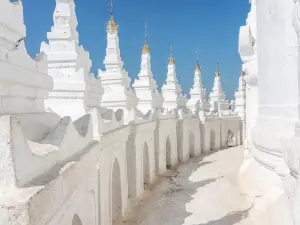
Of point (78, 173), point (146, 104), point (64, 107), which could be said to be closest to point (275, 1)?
point (78, 173)

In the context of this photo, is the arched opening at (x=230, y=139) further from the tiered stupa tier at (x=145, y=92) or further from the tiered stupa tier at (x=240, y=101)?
the tiered stupa tier at (x=145, y=92)

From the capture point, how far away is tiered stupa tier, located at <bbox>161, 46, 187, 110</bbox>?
2423 centimetres

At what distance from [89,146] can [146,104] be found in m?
12.7

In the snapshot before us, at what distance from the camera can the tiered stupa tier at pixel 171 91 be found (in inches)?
954

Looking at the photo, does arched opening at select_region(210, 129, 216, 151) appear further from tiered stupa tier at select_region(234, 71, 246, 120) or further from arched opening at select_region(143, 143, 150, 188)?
arched opening at select_region(143, 143, 150, 188)

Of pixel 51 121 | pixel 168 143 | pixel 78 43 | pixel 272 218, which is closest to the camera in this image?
pixel 272 218

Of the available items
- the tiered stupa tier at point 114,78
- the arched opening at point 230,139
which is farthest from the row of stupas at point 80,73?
the arched opening at point 230,139

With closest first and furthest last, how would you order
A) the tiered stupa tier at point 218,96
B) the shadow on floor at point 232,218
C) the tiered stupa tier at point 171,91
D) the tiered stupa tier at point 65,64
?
the tiered stupa tier at point 65,64 < the shadow on floor at point 232,218 < the tiered stupa tier at point 171,91 < the tiered stupa tier at point 218,96

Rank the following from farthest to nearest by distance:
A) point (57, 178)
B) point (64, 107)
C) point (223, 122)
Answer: point (223, 122)
point (64, 107)
point (57, 178)

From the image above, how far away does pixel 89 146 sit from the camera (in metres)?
5.93

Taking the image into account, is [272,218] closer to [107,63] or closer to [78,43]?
[78,43]

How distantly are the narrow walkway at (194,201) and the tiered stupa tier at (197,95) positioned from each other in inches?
359

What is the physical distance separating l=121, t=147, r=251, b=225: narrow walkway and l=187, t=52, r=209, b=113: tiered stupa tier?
29.9 ft

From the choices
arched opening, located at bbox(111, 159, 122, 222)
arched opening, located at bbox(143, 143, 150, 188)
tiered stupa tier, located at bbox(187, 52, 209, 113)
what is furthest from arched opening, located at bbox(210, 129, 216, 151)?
arched opening, located at bbox(111, 159, 122, 222)
